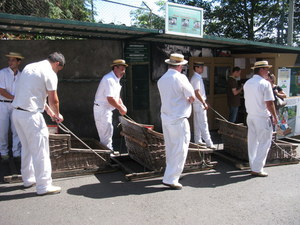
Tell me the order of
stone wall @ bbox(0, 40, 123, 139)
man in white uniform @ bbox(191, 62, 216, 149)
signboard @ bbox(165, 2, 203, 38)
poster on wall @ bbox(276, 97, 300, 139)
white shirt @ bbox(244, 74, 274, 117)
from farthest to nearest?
1. poster on wall @ bbox(276, 97, 300, 139)
2. stone wall @ bbox(0, 40, 123, 139)
3. man in white uniform @ bbox(191, 62, 216, 149)
4. signboard @ bbox(165, 2, 203, 38)
5. white shirt @ bbox(244, 74, 274, 117)

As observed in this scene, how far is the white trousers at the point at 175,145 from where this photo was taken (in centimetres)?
491

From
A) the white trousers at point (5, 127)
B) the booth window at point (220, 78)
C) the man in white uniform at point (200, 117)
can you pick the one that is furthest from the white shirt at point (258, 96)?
the white trousers at point (5, 127)

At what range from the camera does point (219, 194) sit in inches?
191

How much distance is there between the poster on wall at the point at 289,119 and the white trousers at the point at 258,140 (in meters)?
2.47

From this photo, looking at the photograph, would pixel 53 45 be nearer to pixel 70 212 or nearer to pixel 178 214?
pixel 70 212

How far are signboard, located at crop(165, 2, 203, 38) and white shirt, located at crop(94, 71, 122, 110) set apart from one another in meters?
1.57

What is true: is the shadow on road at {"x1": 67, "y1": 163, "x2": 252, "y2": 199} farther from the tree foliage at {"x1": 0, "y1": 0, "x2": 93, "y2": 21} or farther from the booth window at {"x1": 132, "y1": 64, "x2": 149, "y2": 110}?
the tree foliage at {"x1": 0, "y1": 0, "x2": 93, "y2": 21}

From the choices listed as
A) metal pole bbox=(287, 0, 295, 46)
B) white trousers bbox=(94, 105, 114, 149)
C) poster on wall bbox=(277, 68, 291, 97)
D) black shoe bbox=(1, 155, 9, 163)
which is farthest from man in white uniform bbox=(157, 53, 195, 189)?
metal pole bbox=(287, 0, 295, 46)

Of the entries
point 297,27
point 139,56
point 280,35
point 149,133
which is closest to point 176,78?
point 149,133

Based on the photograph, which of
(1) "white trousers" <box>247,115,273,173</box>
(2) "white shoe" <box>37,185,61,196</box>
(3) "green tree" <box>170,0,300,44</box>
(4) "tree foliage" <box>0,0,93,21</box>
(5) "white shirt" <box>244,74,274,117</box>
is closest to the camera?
(2) "white shoe" <box>37,185,61,196</box>

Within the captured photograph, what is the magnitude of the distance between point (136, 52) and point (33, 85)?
175 inches

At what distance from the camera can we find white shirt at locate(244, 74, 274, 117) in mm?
5453

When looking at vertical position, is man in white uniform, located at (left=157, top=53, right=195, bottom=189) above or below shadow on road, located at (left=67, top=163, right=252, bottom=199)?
above

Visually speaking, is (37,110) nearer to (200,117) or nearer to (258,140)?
(258,140)
